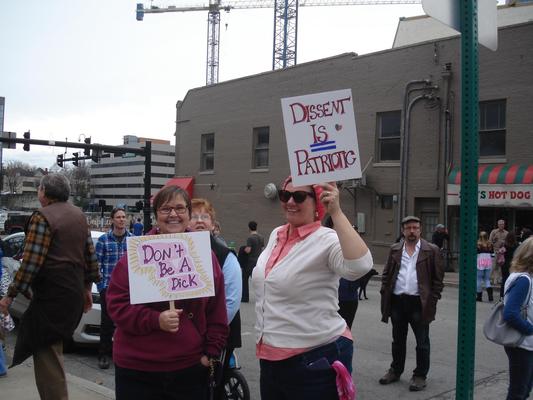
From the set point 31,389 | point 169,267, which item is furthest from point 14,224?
point 169,267

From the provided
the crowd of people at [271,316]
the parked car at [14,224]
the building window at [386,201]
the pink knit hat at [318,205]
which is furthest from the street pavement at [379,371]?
the parked car at [14,224]

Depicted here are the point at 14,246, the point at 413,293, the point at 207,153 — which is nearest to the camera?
the point at 413,293

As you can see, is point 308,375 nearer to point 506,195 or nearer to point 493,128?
point 506,195

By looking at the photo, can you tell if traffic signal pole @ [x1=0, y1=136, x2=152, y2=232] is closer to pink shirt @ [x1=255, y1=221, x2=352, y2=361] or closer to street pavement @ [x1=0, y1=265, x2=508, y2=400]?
street pavement @ [x1=0, y1=265, x2=508, y2=400]

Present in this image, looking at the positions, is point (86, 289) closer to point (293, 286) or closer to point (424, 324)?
point (293, 286)

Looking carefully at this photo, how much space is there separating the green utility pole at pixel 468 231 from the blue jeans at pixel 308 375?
67cm

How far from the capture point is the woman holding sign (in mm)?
2883

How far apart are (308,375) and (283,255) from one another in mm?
650

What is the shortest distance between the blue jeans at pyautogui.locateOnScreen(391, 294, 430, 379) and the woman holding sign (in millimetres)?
3495

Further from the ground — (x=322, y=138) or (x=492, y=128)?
(x=492, y=128)

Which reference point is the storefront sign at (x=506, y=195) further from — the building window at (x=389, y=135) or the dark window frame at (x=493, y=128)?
the building window at (x=389, y=135)

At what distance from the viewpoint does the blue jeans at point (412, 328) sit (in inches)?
237

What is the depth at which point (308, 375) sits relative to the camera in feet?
9.32

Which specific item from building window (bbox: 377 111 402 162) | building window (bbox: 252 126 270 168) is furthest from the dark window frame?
building window (bbox: 252 126 270 168)
